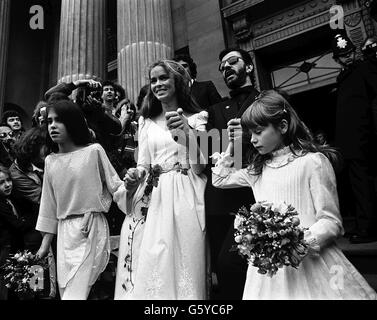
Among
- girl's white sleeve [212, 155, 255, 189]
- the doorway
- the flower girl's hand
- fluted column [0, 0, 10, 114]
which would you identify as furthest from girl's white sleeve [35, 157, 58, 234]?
fluted column [0, 0, 10, 114]

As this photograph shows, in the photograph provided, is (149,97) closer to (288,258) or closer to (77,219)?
(77,219)

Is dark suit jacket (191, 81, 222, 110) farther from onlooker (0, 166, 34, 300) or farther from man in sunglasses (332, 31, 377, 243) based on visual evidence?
onlooker (0, 166, 34, 300)

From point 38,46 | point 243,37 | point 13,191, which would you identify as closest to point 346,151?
point 13,191

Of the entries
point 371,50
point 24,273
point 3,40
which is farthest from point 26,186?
point 3,40

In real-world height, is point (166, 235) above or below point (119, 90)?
below

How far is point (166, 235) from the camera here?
2139 millimetres

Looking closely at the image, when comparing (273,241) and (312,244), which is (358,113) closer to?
(312,244)

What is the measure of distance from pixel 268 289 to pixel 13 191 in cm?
303

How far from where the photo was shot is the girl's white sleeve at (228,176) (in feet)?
6.92

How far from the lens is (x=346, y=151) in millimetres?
3350

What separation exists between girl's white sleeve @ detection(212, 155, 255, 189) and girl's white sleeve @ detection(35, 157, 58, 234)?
4.69ft

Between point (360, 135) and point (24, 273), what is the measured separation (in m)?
3.32

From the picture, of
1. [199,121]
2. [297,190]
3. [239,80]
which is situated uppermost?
[239,80]

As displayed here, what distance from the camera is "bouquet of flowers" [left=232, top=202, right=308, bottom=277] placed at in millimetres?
1440
